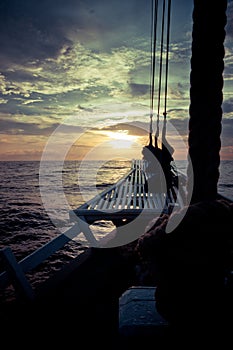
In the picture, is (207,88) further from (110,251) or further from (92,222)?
(110,251)

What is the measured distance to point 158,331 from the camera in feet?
5.70

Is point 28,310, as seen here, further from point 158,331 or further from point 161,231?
point 161,231

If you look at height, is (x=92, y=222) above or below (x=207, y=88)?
below

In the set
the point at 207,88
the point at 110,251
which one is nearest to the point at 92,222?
the point at 110,251

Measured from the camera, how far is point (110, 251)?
5.61 metres

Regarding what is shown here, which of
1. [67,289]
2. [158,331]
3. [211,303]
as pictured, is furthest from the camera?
[67,289]

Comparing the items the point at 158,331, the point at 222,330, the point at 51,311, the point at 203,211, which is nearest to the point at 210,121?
the point at 203,211

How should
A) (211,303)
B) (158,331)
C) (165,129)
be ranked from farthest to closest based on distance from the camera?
(165,129) → (158,331) → (211,303)

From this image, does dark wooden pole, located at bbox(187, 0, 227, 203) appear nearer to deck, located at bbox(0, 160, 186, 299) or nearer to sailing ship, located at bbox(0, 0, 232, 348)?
sailing ship, located at bbox(0, 0, 232, 348)

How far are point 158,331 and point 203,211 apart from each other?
0.99m

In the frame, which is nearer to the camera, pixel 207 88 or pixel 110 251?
pixel 207 88

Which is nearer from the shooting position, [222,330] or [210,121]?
[222,330]

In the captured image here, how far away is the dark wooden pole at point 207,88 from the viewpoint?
190 cm

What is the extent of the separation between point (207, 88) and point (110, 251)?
4.62m
